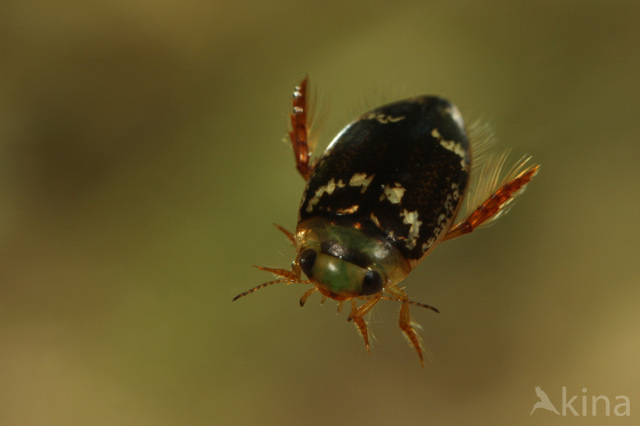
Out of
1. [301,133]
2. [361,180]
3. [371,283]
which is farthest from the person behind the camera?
[301,133]

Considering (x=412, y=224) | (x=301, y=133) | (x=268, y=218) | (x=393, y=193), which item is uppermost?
(x=301, y=133)

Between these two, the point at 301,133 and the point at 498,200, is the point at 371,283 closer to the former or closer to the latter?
the point at 498,200

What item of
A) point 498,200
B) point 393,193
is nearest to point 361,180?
point 393,193

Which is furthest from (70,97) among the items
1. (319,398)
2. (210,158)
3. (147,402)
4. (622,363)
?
(622,363)

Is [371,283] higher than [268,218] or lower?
higher

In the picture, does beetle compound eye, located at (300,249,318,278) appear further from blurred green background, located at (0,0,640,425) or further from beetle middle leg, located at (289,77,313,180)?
blurred green background, located at (0,0,640,425)

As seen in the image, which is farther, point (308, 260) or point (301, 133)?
point (301, 133)

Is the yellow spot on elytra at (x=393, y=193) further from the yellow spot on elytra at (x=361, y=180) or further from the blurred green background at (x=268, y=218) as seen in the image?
the blurred green background at (x=268, y=218)
